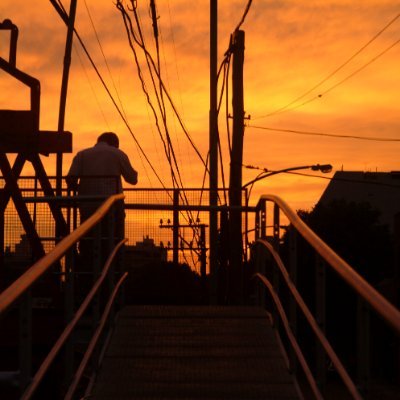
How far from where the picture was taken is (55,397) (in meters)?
10.9

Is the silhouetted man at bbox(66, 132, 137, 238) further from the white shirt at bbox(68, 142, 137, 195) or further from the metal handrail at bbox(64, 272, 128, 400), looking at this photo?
the metal handrail at bbox(64, 272, 128, 400)

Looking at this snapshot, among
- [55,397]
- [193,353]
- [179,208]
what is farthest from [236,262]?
[193,353]

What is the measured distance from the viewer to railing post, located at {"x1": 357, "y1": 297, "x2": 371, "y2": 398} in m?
4.10

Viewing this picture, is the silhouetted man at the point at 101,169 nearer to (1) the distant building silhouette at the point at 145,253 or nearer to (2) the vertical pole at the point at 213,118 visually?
(1) the distant building silhouette at the point at 145,253

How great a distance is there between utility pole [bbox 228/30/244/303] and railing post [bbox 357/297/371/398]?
→ 1019cm

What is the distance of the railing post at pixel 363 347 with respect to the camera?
4102mm

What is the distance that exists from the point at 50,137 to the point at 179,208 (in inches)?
64.8

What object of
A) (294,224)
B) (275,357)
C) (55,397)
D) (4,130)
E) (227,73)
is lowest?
(55,397)

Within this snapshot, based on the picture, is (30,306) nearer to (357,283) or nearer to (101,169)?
(357,283)

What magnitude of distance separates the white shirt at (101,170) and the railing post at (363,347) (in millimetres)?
7862

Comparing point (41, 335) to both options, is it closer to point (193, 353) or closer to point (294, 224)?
point (193, 353)

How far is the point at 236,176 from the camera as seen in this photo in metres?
17.0

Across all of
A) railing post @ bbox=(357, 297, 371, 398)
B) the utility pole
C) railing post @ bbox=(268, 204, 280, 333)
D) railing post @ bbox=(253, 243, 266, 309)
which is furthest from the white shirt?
railing post @ bbox=(357, 297, 371, 398)

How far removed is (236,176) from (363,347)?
42.1 ft
